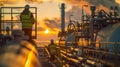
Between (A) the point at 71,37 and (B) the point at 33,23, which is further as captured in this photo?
(A) the point at 71,37

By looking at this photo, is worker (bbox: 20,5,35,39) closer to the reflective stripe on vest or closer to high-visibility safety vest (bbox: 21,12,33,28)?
high-visibility safety vest (bbox: 21,12,33,28)

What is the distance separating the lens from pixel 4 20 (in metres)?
12.4

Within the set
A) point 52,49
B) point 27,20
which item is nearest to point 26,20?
point 27,20

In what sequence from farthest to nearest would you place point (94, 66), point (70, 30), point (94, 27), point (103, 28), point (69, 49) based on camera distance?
point (70, 30) → point (94, 27) → point (103, 28) → point (69, 49) → point (94, 66)

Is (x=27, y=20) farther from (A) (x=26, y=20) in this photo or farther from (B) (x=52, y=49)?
(B) (x=52, y=49)

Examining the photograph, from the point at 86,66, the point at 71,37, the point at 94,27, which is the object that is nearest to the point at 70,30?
the point at 71,37

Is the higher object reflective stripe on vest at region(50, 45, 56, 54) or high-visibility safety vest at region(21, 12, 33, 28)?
high-visibility safety vest at region(21, 12, 33, 28)

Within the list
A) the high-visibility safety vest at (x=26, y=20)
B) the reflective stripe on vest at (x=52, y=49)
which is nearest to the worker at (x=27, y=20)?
the high-visibility safety vest at (x=26, y=20)

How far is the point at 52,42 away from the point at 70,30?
25366 millimetres

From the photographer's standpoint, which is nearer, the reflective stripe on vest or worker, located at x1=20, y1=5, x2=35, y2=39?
worker, located at x1=20, y1=5, x2=35, y2=39

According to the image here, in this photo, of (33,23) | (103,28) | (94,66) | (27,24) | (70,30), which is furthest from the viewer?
(70,30)

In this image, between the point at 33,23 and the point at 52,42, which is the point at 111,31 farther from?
the point at 33,23

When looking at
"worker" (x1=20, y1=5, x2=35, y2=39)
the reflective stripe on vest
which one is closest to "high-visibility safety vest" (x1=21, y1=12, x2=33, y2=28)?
"worker" (x1=20, y1=5, x2=35, y2=39)

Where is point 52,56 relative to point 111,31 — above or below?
below
